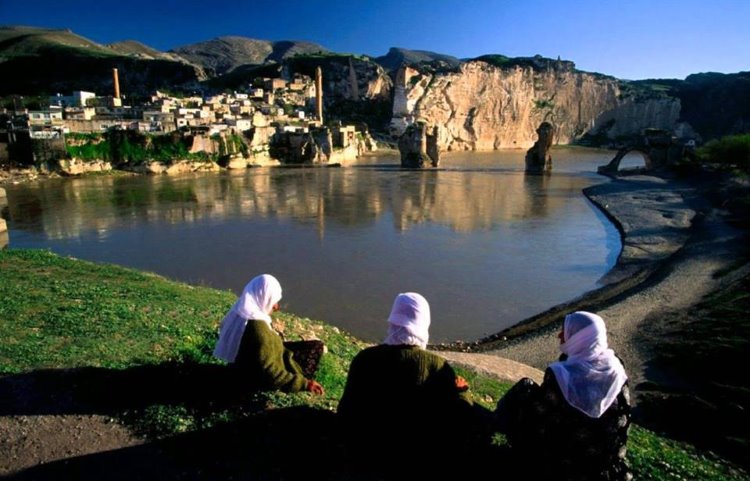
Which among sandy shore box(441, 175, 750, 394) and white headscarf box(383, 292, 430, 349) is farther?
sandy shore box(441, 175, 750, 394)

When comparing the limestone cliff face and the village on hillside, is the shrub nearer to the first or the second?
the village on hillside

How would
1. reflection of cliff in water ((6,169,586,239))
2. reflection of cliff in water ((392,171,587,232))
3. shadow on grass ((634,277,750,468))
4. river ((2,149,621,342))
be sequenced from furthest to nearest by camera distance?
1. reflection of cliff in water ((392,171,587,232))
2. reflection of cliff in water ((6,169,586,239))
3. river ((2,149,621,342))
4. shadow on grass ((634,277,750,468))

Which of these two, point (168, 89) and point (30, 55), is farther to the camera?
point (30, 55)

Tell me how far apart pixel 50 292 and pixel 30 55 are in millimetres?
136175

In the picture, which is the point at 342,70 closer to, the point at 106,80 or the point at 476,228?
the point at 106,80

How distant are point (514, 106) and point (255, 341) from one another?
12541cm

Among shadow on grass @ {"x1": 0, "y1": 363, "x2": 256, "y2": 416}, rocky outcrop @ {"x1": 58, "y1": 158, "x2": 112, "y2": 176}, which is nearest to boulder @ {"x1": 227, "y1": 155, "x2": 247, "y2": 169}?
rocky outcrop @ {"x1": 58, "y1": 158, "x2": 112, "y2": 176}

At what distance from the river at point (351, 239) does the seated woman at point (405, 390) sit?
8.72 m

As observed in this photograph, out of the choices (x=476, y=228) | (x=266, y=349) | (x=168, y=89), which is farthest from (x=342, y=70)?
(x=266, y=349)

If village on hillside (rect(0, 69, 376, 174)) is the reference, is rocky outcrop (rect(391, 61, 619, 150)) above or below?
above

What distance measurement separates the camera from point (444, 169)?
2557 inches

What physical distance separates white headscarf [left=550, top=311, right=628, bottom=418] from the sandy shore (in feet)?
15.9

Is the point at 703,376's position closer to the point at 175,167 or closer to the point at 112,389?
the point at 112,389

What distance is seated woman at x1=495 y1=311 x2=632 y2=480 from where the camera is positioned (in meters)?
3.94
